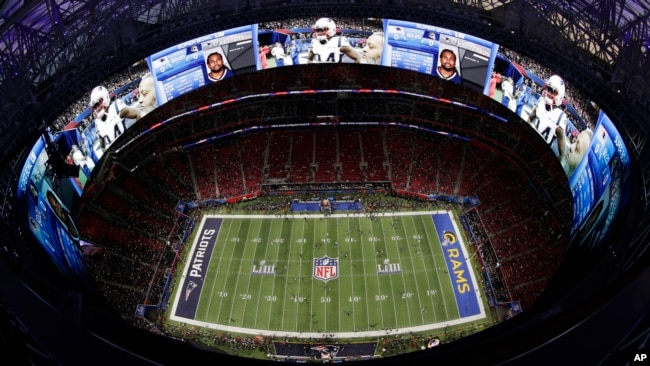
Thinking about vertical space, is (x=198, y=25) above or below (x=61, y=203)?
above

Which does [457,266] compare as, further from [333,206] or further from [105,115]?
[105,115]

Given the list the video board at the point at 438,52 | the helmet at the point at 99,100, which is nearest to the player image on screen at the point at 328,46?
the video board at the point at 438,52

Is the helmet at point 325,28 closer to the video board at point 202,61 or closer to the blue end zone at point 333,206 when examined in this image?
the video board at point 202,61

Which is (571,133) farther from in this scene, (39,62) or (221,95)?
(39,62)

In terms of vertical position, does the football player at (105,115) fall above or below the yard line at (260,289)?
above

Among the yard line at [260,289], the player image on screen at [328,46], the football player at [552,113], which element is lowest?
the yard line at [260,289]

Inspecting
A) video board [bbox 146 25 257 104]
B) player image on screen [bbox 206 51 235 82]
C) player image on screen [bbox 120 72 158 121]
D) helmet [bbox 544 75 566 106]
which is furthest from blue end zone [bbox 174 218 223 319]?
helmet [bbox 544 75 566 106]

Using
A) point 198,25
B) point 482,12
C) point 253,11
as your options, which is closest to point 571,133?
point 482,12
